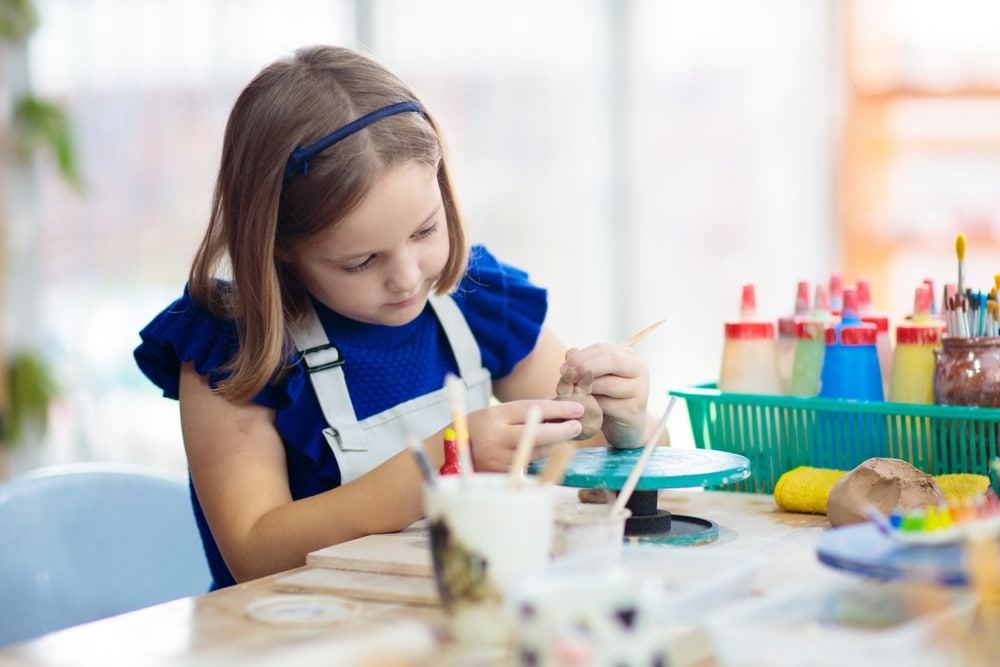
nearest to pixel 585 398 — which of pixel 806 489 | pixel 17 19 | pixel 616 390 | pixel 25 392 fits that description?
pixel 616 390

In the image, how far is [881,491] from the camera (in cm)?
108

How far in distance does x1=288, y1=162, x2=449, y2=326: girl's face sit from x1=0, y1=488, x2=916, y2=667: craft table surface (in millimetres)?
358

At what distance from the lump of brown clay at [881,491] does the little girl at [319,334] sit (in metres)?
0.23

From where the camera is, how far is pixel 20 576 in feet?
4.36

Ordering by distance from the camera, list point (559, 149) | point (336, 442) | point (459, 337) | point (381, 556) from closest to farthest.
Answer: point (381, 556)
point (336, 442)
point (459, 337)
point (559, 149)

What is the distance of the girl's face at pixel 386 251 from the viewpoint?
1240 mm

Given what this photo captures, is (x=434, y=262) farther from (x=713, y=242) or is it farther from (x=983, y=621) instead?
(x=713, y=242)

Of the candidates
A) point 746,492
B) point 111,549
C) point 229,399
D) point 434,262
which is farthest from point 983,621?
point 111,549

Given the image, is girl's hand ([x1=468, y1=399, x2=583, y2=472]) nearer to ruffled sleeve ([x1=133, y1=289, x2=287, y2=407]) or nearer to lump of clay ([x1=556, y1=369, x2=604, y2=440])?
lump of clay ([x1=556, y1=369, x2=604, y2=440])

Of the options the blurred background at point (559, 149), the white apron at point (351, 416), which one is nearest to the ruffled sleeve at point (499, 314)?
the white apron at point (351, 416)

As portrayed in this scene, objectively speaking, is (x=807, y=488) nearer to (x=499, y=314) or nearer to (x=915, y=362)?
(x=915, y=362)

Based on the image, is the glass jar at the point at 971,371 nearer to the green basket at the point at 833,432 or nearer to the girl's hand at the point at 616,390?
the green basket at the point at 833,432

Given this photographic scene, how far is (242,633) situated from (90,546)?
62cm

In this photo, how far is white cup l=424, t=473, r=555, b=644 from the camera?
778mm
